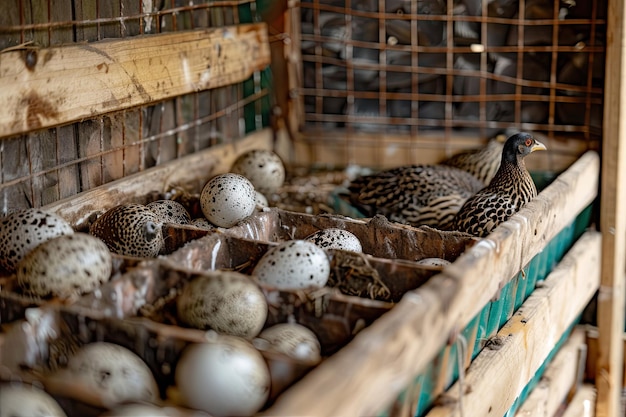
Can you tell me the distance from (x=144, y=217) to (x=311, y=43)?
6.08 feet

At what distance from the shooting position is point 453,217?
3145 millimetres

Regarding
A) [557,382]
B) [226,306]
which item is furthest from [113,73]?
[557,382]

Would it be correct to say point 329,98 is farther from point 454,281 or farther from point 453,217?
point 454,281

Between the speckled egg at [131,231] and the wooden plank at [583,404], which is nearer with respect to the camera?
the speckled egg at [131,231]

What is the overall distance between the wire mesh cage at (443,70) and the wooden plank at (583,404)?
3.81 feet

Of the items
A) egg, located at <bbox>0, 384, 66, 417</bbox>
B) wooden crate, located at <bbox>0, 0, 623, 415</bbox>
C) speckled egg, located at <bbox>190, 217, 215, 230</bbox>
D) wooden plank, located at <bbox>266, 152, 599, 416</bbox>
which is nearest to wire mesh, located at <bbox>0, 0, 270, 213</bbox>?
wooden crate, located at <bbox>0, 0, 623, 415</bbox>

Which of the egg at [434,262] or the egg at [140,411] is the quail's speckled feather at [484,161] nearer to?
the egg at [434,262]

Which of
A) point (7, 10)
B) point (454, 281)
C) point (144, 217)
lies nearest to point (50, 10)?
point (7, 10)

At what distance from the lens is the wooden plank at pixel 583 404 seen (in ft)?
12.0

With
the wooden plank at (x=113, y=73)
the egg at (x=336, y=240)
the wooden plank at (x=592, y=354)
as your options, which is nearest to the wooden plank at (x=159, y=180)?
the wooden plank at (x=113, y=73)

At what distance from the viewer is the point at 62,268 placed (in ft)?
6.46

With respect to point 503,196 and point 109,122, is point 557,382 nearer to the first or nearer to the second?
point 503,196

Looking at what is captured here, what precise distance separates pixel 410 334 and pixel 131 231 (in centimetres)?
107

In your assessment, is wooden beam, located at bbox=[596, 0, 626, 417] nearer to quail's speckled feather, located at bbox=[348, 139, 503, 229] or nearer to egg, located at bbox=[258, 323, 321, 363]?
quail's speckled feather, located at bbox=[348, 139, 503, 229]
